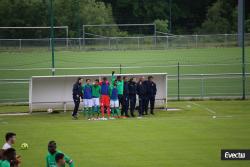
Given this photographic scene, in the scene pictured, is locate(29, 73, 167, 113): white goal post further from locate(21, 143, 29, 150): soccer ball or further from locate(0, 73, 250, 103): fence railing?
locate(21, 143, 29, 150): soccer ball

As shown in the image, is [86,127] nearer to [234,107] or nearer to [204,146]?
[204,146]

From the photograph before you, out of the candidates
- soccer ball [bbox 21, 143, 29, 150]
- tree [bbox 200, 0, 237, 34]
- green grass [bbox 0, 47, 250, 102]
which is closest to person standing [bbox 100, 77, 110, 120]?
soccer ball [bbox 21, 143, 29, 150]

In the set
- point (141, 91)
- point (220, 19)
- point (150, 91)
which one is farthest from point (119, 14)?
point (141, 91)

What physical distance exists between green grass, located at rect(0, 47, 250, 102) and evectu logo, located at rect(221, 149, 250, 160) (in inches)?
693

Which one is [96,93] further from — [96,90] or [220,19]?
[220,19]

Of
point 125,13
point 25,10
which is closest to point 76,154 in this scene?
point 25,10

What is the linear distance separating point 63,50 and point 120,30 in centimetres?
1263

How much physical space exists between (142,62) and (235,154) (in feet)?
106

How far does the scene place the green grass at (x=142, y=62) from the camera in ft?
134

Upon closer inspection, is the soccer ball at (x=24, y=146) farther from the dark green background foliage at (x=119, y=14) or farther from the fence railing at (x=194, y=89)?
the dark green background foliage at (x=119, y=14)

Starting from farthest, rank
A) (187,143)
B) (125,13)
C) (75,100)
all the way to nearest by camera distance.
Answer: (125,13) < (75,100) < (187,143)

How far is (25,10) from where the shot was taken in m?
66.1

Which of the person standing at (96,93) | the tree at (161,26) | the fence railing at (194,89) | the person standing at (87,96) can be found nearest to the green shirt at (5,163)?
the person standing at (87,96)

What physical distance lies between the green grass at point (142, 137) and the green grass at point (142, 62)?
8.12 metres
